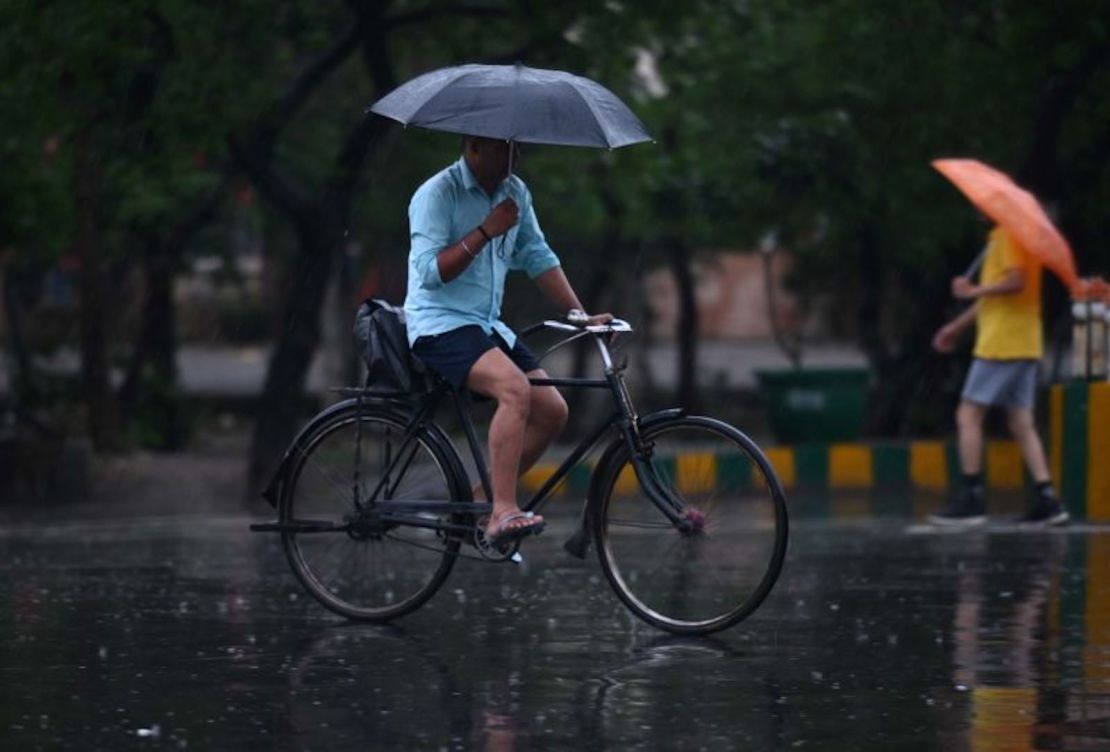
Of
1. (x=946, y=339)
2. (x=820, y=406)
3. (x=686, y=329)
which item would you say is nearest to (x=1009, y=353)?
(x=946, y=339)

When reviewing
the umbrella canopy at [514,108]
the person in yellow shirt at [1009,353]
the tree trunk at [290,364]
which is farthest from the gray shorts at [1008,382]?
the tree trunk at [290,364]

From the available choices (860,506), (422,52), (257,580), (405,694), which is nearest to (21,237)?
→ (422,52)

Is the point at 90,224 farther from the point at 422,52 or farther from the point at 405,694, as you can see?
the point at 405,694

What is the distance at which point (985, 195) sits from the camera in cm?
1183

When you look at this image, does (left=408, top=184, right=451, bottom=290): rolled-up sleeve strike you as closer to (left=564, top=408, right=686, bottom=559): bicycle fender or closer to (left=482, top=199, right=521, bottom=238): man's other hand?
(left=482, top=199, right=521, bottom=238): man's other hand

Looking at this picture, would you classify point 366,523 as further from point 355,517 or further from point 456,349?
point 456,349

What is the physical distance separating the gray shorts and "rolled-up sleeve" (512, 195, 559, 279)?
4.47 metres

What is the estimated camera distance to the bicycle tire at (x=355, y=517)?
26.9 ft

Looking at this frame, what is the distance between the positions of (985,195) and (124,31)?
609cm

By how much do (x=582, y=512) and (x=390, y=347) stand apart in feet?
2.86

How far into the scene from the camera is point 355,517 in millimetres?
8312

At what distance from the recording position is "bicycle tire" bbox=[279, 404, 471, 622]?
26.9 feet

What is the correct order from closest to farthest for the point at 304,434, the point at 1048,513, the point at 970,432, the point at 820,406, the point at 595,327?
the point at 595,327 → the point at 304,434 → the point at 1048,513 → the point at 970,432 → the point at 820,406

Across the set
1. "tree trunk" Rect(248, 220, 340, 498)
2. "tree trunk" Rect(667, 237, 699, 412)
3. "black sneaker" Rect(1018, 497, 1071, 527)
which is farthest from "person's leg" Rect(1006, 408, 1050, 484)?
"tree trunk" Rect(667, 237, 699, 412)
